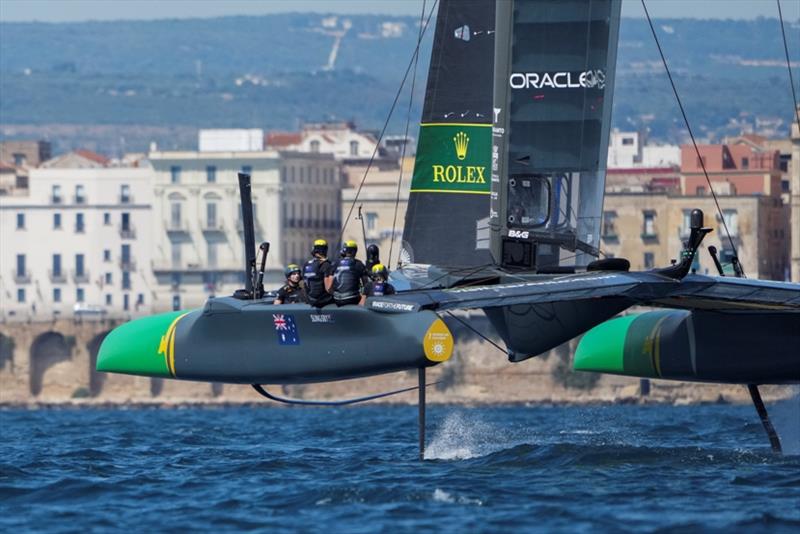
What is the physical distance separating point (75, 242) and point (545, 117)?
6361 cm

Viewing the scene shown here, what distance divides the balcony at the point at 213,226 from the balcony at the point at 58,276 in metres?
5.77

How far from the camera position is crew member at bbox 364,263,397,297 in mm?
21125

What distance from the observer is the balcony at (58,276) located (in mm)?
83750

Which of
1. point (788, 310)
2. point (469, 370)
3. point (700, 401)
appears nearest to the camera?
point (788, 310)

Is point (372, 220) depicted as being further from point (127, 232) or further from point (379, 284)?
point (379, 284)

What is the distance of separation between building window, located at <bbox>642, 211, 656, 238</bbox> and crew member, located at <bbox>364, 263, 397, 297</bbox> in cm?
5443

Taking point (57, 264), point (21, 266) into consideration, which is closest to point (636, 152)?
point (57, 264)

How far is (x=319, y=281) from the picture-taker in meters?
21.3

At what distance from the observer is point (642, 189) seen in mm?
78750

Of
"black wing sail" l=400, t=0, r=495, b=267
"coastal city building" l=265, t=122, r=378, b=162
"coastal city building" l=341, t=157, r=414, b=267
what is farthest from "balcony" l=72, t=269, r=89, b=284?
"black wing sail" l=400, t=0, r=495, b=267

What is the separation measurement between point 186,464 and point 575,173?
4721mm

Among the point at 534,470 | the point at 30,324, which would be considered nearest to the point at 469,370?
the point at 30,324

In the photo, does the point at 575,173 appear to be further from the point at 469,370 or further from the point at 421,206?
the point at 469,370

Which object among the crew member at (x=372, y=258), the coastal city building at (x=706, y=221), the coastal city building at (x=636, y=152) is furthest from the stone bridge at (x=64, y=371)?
the crew member at (x=372, y=258)
